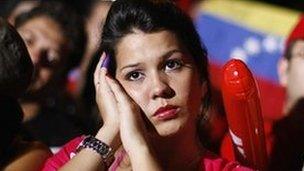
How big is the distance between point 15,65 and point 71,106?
1.17 m

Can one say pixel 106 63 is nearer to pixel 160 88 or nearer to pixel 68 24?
pixel 160 88

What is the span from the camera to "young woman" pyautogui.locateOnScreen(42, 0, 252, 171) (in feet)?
7.66

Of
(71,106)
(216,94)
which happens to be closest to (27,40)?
(71,106)

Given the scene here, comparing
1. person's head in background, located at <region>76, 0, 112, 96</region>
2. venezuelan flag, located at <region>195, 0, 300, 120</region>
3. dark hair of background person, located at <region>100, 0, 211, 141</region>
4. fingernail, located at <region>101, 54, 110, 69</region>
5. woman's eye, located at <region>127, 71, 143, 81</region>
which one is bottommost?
venezuelan flag, located at <region>195, 0, 300, 120</region>

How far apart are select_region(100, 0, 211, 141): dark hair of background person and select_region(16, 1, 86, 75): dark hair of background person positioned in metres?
1.07

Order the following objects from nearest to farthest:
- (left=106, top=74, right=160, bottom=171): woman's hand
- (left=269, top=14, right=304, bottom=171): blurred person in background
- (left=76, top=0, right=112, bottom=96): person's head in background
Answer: (left=106, top=74, right=160, bottom=171): woman's hand → (left=269, top=14, right=304, bottom=171): blurred person in background → (left=76, top=0, right=112, bottom=96): person's head in background

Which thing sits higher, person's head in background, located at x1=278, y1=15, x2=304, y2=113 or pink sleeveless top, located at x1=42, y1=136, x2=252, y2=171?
pink sleeveless top, located at x1=42, y1=136, x2=252, y2=171

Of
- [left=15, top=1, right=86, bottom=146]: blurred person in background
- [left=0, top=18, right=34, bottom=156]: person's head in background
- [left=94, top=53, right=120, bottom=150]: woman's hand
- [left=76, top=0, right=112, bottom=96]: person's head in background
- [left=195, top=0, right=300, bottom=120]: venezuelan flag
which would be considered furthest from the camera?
[left=195, top=0, right=300, bottom=120]: venezuelan flag

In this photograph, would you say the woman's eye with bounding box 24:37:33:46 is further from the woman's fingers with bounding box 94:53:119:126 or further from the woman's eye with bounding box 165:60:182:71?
the woman's eye with bounding box 165:60:182:71

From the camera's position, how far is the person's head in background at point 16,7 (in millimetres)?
3686

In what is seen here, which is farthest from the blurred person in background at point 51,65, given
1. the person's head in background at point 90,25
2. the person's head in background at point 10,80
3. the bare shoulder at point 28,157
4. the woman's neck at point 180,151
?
the woman's neck at point 180,151

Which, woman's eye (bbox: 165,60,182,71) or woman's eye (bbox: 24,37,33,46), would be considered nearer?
woman's eye (bbox: 165,60,182,71)

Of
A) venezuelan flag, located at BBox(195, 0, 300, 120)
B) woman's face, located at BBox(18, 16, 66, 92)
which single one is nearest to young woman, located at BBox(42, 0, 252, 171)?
woman's face, located at BBox(18, 16, 66, 92)

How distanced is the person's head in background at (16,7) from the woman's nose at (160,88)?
142 cm
